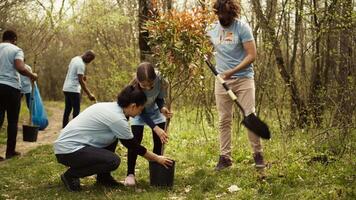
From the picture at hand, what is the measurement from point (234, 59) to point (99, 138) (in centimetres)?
176

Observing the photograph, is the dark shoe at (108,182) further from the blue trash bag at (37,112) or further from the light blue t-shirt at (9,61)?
the blue trash bag at (37,112)

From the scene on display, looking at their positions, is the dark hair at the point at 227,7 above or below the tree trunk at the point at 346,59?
above

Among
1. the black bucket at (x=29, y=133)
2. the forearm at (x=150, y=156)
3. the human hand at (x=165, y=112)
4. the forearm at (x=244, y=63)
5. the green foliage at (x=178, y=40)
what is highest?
the green foliage at (x=178, y=40)

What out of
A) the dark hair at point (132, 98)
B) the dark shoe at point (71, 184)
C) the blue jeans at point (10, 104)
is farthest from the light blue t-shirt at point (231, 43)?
the blue jeans at point (10, 104)

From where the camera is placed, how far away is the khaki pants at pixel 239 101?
533 centimetres

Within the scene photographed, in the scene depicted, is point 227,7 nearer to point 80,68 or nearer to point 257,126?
point 257,126

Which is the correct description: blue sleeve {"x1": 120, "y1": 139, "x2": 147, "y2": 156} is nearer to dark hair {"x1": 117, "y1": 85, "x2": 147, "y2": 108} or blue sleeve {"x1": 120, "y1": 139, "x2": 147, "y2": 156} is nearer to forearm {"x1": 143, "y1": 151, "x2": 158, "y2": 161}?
forearm {"x1": 143, "y1": 151, "x2": 158, "y2": 161}

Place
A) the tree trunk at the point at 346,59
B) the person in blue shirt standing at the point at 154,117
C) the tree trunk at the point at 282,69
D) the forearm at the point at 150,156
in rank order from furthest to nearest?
1. the tree trunk at the point at 282,69
2. the tree trunk at the point at 346,59
3. the person in blue shirt standing at the point at 154,117
4. the forearm at the point at 150,156

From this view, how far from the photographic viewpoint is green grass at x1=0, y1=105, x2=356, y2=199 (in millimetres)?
4711

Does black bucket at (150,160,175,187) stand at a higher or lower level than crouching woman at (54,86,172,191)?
lower

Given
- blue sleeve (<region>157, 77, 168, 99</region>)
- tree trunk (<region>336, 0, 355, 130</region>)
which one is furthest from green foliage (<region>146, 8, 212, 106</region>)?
tree trunk (<region>336, 0, 355, 130</region>)

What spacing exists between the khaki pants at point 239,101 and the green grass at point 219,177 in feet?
1.10

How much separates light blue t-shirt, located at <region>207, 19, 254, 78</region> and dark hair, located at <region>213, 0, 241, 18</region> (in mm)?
145

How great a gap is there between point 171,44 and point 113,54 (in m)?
13.6
